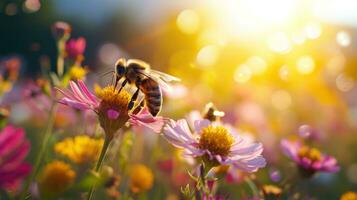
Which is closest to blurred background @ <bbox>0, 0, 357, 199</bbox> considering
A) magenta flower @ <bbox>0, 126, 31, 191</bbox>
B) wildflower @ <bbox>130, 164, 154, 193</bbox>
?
wildflower @ <bbox>130, 164, 154, 193</bbox>

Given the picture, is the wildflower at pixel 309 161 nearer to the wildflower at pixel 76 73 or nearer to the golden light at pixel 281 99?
the wildflower at pixel 76 73

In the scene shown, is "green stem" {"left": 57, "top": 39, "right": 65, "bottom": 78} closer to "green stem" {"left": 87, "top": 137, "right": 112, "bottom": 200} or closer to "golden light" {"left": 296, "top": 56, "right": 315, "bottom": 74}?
"green stem" {"left": 87, "top": 137, "right": 112, "bottom": 200}

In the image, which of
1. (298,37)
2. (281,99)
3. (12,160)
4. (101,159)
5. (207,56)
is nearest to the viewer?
(12,160)

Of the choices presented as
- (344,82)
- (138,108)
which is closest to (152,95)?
(138,108)

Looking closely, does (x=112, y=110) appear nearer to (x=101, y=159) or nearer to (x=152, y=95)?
(x=101, y=159)

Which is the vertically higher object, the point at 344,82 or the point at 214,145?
the point at 344,82

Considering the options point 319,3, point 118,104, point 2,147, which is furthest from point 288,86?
point 2,147

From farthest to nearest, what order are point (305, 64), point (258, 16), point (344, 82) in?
point (258, 16) < point (344, 82) < point (305, 64)

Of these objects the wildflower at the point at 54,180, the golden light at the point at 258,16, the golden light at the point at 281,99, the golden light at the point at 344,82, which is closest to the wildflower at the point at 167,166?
the wildflower at the point at 54,180
